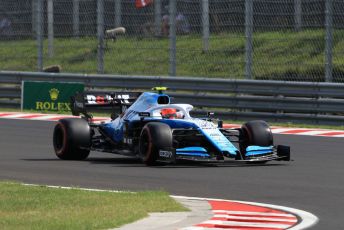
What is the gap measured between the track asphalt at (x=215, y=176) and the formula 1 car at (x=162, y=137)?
0.18 meters

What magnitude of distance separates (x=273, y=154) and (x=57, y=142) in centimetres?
322

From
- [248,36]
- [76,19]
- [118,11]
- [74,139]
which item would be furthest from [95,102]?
[76,19]

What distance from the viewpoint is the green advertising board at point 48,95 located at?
26.6 m

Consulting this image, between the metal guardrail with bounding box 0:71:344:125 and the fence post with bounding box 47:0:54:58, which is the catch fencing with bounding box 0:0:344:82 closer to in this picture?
the fence post with bounding box 47:0:54:58

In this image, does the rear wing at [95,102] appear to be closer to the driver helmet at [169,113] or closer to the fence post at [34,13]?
the driver helmet at [169,113]

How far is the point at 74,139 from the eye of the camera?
637 inches

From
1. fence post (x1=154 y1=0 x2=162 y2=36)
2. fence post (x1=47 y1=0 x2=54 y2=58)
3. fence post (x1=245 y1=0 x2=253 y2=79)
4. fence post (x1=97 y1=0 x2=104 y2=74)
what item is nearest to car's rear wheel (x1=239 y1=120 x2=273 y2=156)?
fence post (x1=245 y1=0 x2=253 y2=79)

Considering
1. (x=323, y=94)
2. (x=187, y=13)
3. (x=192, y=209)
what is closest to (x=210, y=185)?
(x=192, y=209)

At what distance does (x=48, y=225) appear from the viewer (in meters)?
9.47

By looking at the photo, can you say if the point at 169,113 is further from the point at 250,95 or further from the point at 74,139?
the point at 250,95

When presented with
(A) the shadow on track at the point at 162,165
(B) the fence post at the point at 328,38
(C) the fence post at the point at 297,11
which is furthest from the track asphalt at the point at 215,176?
(C) the fence post at the point at 297,11

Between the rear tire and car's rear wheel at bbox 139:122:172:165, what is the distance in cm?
113

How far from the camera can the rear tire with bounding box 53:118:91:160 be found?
1620 cm

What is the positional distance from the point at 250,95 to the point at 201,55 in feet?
5.03
